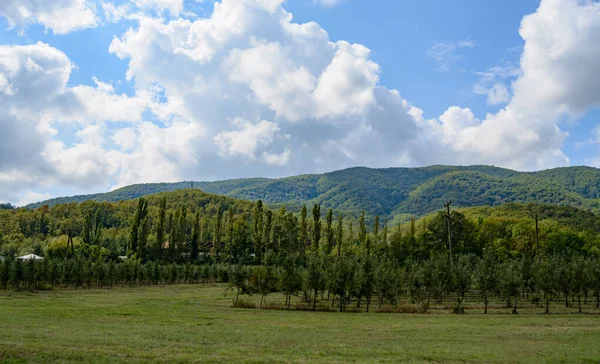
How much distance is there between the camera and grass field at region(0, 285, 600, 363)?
60.8 ft

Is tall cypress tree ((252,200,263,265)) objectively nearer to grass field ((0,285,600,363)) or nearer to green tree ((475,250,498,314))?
green tree ((475,250,498,314))

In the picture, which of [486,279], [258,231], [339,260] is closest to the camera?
[486,279]

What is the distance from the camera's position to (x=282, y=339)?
24.0 m

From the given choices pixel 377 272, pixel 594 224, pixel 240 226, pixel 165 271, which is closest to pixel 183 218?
pixel 240 226

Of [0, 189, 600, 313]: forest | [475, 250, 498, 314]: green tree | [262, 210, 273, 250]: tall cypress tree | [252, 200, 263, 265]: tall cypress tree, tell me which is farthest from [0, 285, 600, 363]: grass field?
[262, 210, 273, 250]: tall cypress tree

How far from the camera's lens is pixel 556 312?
4419cm

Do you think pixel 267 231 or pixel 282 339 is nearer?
pixel 282 339

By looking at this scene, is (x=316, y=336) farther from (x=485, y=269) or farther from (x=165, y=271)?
(x=165, y=271)

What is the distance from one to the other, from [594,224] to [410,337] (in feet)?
502

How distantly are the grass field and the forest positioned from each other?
45.3 ft

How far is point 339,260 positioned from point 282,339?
92.7 ft

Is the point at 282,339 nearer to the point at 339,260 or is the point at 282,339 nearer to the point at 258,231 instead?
the point at 339,260

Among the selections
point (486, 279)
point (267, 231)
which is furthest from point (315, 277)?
point (267, 231)

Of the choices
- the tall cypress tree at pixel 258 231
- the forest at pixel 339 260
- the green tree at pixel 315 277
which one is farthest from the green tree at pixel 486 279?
the tall cypress tree at pixel 258 231
